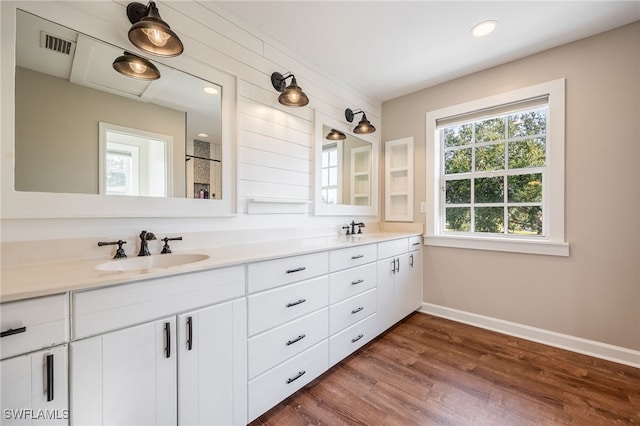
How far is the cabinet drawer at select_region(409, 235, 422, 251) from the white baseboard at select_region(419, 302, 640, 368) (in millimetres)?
674

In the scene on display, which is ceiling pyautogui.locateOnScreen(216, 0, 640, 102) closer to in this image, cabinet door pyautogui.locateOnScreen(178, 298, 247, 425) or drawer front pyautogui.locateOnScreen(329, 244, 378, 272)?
drawer front pyautogui.locateOnScreen(329, 244, 378, 272)

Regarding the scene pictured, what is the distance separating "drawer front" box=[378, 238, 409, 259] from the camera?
92.8 inches

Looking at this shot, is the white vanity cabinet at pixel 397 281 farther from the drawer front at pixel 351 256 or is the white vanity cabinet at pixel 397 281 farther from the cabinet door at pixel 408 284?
the drawer front at pixel 351 256

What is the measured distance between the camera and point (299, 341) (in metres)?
1.63

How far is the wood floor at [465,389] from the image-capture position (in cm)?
149

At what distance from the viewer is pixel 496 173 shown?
8.66 feet

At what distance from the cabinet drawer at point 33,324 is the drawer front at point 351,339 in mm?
1443

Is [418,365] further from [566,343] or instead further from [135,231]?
[135,231]

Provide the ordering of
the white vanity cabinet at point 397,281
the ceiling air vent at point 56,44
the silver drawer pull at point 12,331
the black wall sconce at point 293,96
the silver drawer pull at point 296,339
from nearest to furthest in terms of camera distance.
A: the silver drawer pull at point 12,331, the ceiling air vent at point 56,44, the silver drawer pull at point 296,339, the black wall sconce at point 293,96, the white vanity cabinet at point 397,281

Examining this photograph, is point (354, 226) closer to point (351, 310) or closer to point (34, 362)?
point (351, 310)

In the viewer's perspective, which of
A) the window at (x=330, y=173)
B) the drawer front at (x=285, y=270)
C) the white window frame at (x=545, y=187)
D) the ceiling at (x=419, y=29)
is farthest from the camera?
the window at (x=330, y=173)

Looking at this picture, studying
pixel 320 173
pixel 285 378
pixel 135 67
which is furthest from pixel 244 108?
pixel 285 378

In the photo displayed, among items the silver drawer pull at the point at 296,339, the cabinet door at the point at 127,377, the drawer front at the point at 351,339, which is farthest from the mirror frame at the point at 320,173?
the cabinet door at the point at 127,377

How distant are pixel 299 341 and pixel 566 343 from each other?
2.31 meters
